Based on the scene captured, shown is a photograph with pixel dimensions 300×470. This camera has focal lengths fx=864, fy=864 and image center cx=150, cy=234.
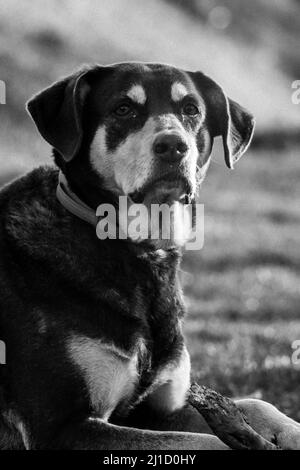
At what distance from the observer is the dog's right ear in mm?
4383

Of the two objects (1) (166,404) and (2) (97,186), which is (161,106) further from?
(1) (166,404)

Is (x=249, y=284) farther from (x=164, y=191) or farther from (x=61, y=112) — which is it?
(x=61, y=112)

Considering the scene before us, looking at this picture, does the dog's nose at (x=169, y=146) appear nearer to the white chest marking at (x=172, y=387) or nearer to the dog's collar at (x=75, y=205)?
the dog's collar at (x=75, y=205)

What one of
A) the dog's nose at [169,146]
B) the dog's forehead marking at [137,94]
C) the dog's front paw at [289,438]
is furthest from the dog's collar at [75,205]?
the dog's front paw at [289,438]

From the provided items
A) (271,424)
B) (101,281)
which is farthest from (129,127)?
(271,424)

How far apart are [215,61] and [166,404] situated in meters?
21.1

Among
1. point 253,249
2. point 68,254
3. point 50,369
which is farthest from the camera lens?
point 253,249

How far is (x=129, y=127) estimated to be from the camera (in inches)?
179

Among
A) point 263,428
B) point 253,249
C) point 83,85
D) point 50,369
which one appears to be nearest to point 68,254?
point 50,369

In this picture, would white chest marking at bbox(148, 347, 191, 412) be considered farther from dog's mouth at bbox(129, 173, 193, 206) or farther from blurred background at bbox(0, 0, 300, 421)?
blurred background at bbox(0, 0, 300, 421)

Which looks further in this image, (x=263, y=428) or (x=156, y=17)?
(x=156, y=17)

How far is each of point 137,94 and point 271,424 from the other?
6.11 feet

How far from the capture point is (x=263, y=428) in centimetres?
446

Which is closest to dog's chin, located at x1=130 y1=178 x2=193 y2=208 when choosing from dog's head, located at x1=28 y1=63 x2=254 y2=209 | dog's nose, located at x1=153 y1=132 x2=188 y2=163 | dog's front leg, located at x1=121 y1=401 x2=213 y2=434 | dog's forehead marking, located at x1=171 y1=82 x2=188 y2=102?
dog's head, located at x1=28 y1=63 x2=254 y2=209
